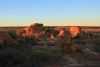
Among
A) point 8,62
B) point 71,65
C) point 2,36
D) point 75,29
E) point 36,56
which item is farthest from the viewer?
point 75,29

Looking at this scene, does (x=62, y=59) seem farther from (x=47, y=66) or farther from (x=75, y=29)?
(x=75, y=29)

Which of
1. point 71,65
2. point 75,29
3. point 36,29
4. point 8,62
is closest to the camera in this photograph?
point 8,62

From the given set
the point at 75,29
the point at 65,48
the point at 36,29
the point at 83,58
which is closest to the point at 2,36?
the point at 65,48

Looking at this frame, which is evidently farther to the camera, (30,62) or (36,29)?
(36,29)

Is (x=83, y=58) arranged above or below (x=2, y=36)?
below

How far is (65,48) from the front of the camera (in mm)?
26656

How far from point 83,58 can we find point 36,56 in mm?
4015

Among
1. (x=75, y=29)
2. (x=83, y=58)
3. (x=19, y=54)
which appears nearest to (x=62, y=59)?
(x=83, y=58)

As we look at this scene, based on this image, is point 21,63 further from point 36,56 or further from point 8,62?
point 36,56

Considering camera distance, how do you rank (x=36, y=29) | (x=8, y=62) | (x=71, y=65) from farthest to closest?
1. (x=36, y=29)
2. (x=71, y=65)
3. (x=8, y=62)

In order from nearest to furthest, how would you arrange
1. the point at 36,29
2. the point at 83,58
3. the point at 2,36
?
the point at 83,58 → the point at 2,36 → the point at 36,29

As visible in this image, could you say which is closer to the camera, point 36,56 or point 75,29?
point 36,56

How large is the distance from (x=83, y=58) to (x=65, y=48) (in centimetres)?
343

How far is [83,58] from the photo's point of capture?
2348cm
